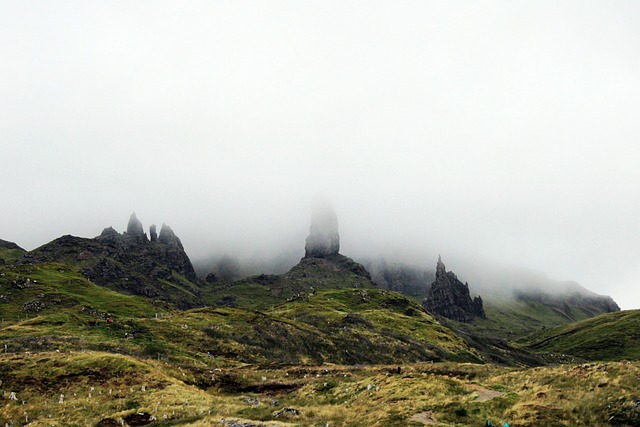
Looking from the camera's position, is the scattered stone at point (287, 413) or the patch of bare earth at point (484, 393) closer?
the scattered stone at point (287, 413)

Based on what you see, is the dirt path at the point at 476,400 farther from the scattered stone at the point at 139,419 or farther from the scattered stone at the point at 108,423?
the scattered stone at the point at 108,423

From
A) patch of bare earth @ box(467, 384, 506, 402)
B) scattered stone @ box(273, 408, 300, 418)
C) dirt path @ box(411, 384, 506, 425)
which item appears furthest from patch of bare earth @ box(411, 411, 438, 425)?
scattered stone @ box(273, 408, 300, 418)

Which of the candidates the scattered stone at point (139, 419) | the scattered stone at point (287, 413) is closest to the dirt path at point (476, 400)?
the scattered stone at point (287, 413)

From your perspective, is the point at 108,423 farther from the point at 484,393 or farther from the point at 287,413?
the point at 484,393

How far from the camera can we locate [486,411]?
29734 millimetres

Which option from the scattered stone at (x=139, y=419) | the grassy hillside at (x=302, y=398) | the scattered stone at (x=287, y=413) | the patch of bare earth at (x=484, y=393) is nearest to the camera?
the grassy hillside at (x=302, y=398)

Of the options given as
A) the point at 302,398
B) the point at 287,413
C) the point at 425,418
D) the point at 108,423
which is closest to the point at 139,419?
the point at 108,423

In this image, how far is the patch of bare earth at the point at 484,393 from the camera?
33.3 m

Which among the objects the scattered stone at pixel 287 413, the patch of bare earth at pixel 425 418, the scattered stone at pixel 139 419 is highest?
the patch of bare earth at pixel 425 418

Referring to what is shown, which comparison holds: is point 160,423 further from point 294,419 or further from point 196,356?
point 196,356

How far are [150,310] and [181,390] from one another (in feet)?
455

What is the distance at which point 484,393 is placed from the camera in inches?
1382

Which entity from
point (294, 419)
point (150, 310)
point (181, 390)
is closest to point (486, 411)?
point (294, 419)

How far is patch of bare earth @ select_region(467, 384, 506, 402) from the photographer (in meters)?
33.3
